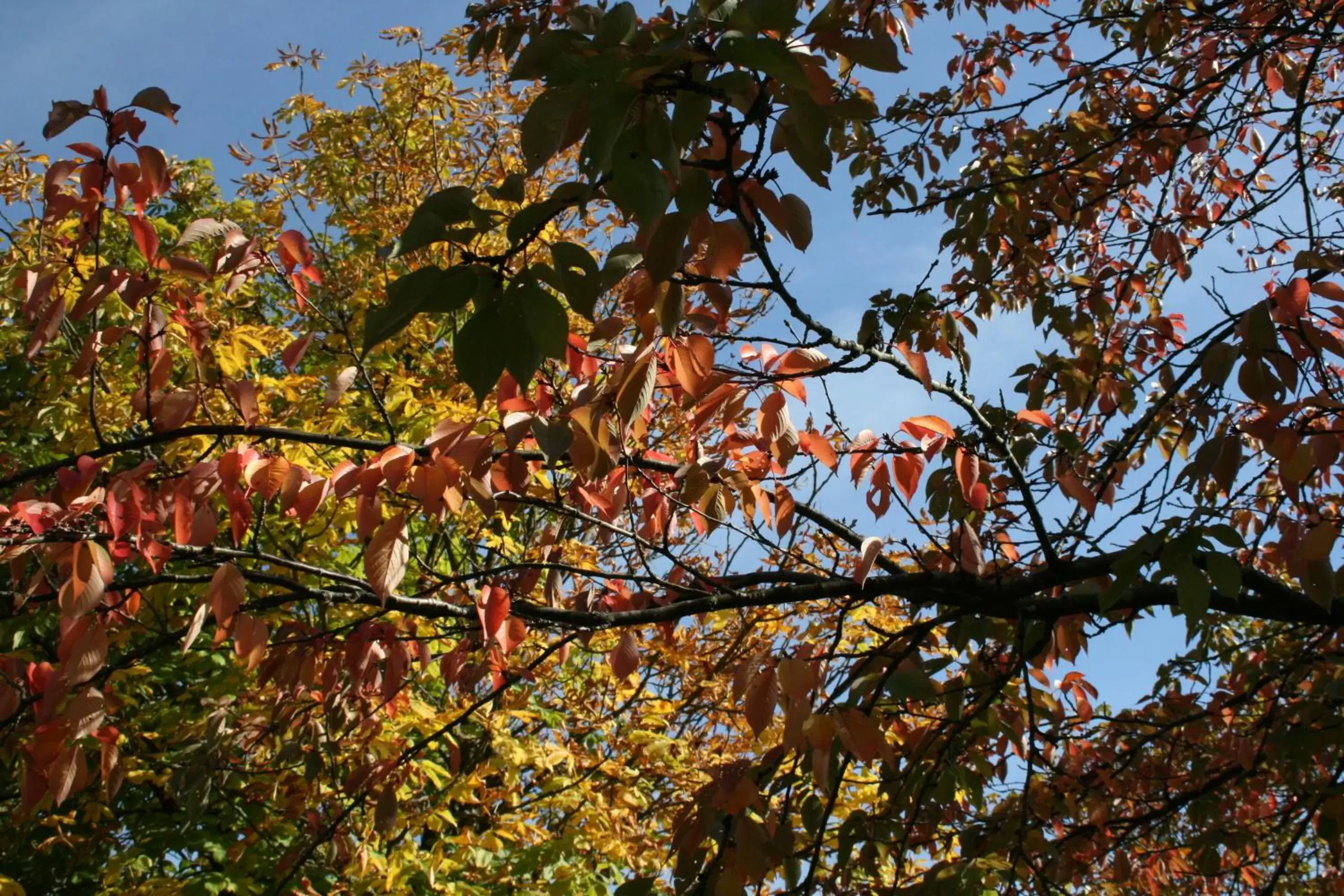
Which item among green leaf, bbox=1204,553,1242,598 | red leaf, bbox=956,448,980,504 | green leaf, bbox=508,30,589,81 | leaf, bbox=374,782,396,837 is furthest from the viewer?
leaf, bbox=374,782,396,837

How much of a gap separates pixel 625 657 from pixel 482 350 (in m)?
1.50

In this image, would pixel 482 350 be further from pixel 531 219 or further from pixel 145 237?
pixel 145 237

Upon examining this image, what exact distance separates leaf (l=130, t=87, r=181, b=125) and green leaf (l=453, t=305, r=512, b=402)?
4.07 ft

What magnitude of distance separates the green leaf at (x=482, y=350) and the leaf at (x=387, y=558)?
2.24 feet

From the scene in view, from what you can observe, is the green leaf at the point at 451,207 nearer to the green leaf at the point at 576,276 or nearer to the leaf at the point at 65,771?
the green leaf at the point at 576,276

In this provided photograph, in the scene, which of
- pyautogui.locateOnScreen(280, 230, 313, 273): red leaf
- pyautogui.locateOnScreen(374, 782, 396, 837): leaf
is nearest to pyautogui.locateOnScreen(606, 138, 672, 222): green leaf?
pyautogui.locateOnScreen(280, 230, 313, 273): red leaf

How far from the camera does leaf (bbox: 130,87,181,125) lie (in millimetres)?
1853

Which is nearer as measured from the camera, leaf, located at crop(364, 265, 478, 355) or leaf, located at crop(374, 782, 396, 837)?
leaf, located at crop(364, 265, 478, 355)

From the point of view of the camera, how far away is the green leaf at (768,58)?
0.88m

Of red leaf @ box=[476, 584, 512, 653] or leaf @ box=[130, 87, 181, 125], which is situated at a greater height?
leaf @ box=[130, 87, 181, 125]

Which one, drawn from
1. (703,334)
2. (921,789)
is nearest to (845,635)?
(921,789)

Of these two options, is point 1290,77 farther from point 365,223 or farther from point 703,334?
point 365,223

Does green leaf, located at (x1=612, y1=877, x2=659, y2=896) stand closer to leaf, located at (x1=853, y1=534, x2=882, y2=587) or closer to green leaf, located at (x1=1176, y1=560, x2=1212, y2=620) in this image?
leaf, located at (x1=853, y1=534, x2=882, y2=587)

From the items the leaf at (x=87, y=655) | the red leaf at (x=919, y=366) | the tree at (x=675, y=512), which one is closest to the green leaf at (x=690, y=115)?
the tree at (x=675, y=512)
